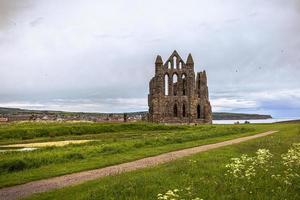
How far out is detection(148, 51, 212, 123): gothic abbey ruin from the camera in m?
95.8

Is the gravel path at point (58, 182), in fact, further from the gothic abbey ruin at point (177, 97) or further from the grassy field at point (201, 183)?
the gothic abbey ruin at point (177, 97)

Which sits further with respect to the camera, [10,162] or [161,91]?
[161,91]

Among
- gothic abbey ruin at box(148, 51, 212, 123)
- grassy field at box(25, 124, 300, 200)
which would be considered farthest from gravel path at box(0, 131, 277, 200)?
gothic abbey ruin at box(148, 51, 212, 123)

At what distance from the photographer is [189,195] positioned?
44.1 ft

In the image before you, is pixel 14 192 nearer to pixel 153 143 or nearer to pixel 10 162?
pixel 10 162

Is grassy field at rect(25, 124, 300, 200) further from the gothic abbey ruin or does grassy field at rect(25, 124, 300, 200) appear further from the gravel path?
the gothic abbey ruin

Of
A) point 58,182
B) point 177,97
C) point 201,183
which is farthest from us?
point 177,97

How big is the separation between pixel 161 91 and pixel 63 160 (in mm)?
71452

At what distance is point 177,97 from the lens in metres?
98.1

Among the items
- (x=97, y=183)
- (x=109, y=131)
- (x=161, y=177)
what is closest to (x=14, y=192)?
(x=97, y=183)

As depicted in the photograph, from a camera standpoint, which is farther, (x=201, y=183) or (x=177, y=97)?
(x=177, y=97)

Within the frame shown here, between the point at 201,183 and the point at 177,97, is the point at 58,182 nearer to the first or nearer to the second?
the point at 201,183

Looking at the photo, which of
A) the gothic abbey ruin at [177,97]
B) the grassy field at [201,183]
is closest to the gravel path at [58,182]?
the grassy field at [201,183]

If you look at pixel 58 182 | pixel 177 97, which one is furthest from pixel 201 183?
pixel 177 97
